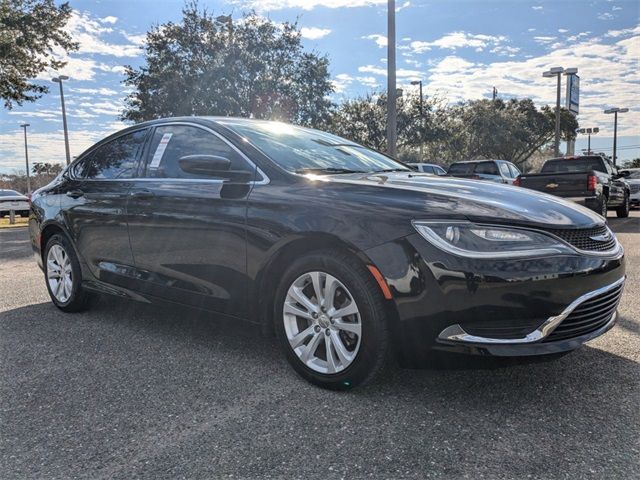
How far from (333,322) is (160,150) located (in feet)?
6.67

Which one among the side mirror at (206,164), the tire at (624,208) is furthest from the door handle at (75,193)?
the tire at (624,208)

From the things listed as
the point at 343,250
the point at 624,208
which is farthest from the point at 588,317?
the point at 624,208

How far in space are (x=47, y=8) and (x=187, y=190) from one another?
17358 millimetres

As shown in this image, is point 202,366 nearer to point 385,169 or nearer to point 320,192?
point 320,192

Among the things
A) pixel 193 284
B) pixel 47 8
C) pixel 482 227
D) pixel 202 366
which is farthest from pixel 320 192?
pixel 47 8

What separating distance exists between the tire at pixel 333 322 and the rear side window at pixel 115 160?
191 cm

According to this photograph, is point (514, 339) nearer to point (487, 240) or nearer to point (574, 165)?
point (487, 240)

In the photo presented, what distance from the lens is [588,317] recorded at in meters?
2.65

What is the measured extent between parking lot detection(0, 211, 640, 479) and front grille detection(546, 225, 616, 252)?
0.71m

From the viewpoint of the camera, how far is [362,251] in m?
2.71

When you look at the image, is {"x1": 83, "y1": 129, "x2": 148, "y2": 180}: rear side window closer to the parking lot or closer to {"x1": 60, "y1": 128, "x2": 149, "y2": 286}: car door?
{"x1": 60, "y1": 128, "x2": 149, "y2": 286}: car door

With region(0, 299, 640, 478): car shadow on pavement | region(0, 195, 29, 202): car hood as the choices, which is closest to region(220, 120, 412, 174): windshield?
region(0, 299, 640, 478): car shadow on pavement

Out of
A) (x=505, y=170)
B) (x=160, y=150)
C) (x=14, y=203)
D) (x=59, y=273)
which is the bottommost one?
(x=14, y=203)

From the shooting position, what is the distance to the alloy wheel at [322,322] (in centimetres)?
281
